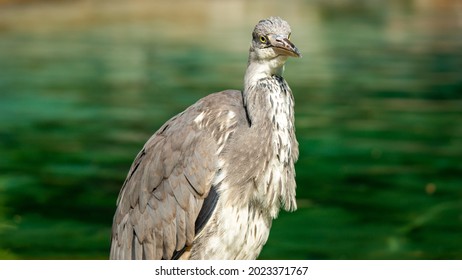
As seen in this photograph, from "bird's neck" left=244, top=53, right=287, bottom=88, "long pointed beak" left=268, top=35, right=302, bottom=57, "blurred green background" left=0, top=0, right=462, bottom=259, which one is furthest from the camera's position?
"blurred green background" left=0, top=0, right=462, bottom=259

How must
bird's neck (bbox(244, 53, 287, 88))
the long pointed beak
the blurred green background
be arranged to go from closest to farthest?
the long pointed beak → bird's neck (bbox(244, 53, 287, 88)) → the blurred green background

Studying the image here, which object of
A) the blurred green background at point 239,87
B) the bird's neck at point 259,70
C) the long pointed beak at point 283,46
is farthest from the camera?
the blurred green background at point 239,87

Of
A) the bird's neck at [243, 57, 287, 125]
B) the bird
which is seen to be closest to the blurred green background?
the bird

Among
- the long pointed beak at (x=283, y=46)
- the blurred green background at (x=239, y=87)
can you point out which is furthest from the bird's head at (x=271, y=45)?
the blurred green background at (x=239, y=87)

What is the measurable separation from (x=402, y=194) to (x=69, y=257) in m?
3.41

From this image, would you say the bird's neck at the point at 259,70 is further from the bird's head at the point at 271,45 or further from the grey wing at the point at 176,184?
the grey wing at the point at 176,184

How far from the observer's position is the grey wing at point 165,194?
4145mm

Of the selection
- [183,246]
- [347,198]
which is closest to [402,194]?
[347,198]

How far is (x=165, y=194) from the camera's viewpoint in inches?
167

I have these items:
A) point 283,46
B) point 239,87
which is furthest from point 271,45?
point 239,87

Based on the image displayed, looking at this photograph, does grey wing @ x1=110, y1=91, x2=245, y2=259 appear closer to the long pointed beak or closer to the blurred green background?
the long pointed beak

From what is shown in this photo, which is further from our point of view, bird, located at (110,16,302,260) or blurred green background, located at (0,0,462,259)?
blurred green background, located at (0,0,462,259)

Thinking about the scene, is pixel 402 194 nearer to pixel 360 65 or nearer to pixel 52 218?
pixel 52 218

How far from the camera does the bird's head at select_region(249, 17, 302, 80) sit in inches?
157
